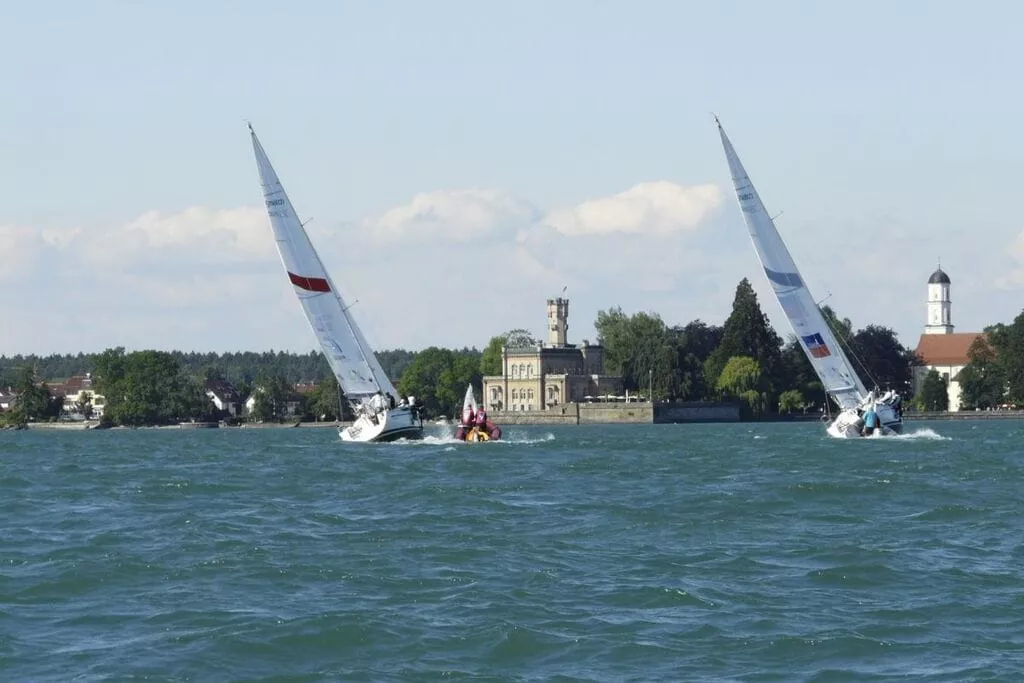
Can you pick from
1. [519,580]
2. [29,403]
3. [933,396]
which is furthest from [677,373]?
[519,580]

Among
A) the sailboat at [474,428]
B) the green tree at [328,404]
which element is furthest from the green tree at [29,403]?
the sailboat at [474,428]

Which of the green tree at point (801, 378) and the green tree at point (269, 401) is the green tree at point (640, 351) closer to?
the green tree at point (801, 378)

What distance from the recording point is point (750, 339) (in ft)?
462

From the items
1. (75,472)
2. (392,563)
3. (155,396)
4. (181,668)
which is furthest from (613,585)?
(155,396)

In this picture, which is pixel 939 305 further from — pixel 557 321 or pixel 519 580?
pixel 519 580

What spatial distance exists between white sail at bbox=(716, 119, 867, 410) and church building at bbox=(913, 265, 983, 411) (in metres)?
95.8

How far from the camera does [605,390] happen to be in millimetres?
155500

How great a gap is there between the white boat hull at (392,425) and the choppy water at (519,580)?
65.1ft

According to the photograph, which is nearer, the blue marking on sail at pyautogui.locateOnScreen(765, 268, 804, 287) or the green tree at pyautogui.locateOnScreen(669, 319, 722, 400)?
the blue marking on sail at pyautogui.locateOnScreen(765, 268, 804, 287)

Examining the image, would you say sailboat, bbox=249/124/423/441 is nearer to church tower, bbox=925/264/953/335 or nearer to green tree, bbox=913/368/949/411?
green tree, bbox=913/368/949/411

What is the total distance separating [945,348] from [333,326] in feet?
377

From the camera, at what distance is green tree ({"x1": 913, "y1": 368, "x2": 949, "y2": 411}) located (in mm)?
144250

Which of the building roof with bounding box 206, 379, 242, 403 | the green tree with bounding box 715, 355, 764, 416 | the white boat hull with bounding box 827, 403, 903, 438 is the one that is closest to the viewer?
the white boat hull with bounding box 827, 403, 903, 438

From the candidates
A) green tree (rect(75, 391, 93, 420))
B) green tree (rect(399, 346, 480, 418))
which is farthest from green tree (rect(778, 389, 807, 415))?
green tree (rect(75, 391, 93, 420))
